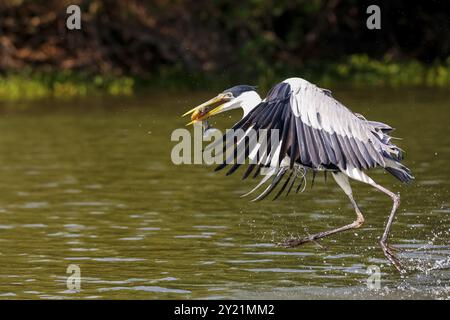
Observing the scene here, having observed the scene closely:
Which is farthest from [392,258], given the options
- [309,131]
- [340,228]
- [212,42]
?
[212,42]

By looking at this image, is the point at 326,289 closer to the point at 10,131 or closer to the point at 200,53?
the point at 10,131

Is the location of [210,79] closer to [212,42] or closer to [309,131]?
[212,42]

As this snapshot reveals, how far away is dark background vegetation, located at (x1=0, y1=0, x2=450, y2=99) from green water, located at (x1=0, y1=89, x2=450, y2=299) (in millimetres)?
8476

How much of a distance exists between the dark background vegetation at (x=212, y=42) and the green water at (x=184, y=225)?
8.48 meters

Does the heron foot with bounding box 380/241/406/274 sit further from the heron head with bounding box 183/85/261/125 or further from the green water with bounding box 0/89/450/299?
the heron head with bounding box 183/85/261/125

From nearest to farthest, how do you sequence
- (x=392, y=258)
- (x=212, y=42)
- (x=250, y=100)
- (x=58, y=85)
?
1. (x=392, y=258)
2. (x=250, y=100)
3. (x=58, y=85)
4. (x=212, y=42)

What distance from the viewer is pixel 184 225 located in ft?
37.1

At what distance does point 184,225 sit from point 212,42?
1671 cm

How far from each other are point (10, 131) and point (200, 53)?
925cm

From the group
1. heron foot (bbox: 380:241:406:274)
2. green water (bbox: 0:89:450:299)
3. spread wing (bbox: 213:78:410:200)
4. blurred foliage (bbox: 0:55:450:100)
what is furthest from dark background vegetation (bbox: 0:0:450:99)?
heron foot (bbox: 380:241:406:274)

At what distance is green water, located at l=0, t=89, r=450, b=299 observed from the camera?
880 cm

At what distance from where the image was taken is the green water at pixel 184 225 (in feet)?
28.9

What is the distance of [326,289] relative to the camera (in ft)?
28.0
